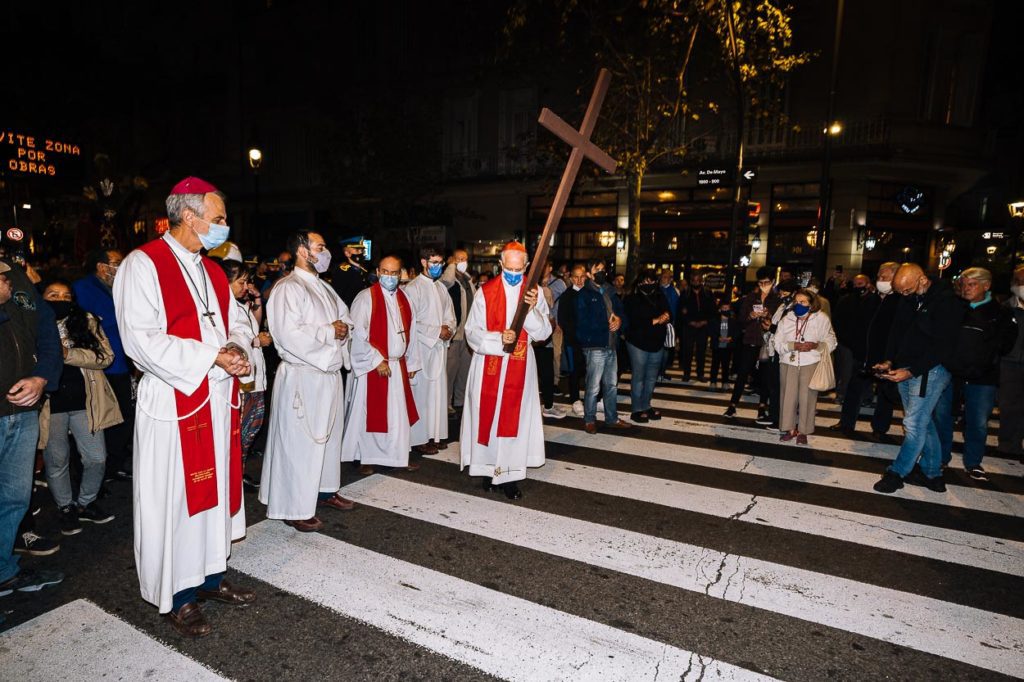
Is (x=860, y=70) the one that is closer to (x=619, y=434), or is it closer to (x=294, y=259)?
(x=619, y=434)

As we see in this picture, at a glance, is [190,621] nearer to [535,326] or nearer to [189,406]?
[189,406]

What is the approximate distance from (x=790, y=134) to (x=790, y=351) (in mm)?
17623

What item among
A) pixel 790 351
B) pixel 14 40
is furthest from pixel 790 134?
pixel 14 40

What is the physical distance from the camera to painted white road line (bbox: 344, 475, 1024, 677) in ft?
11.0

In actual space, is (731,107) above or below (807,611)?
above

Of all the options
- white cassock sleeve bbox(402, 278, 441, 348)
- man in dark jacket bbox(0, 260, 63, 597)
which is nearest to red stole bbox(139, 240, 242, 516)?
man in dark jacket bbox(0, 260, 63, 597)

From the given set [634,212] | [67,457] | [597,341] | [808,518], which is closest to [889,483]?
[808,518]

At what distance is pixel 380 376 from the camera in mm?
5969

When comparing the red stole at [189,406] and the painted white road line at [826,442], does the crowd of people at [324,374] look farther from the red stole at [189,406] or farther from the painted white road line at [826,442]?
the painted white road line at [826,442]

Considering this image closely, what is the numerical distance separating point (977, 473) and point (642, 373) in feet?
12.8

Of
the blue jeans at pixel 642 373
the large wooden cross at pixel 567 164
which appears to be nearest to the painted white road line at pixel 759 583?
the large wooden cross at pixel 567 164

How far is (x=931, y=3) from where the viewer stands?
19984mm

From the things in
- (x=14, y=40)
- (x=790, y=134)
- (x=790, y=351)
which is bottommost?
(x=790, y=351)

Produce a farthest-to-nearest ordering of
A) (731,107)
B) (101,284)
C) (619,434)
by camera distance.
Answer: (731,107) → (619,434) → (101,284)
